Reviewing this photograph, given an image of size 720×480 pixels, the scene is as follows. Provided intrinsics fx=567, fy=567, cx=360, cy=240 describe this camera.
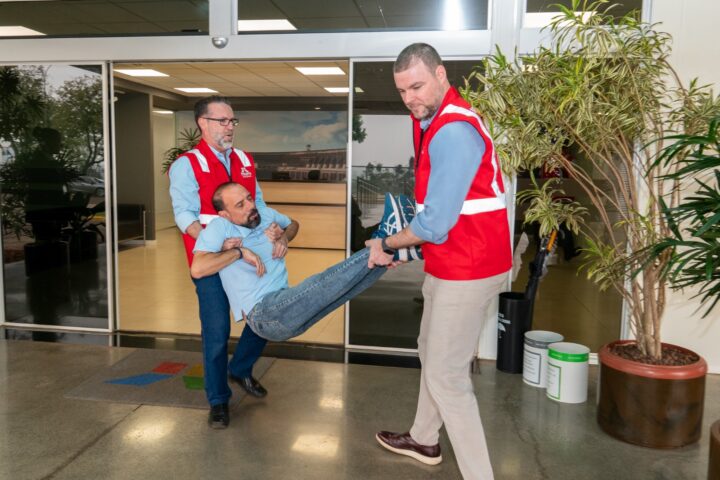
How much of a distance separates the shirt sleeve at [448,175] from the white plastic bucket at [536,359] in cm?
195

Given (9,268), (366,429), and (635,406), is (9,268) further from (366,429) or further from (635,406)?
(635,406)

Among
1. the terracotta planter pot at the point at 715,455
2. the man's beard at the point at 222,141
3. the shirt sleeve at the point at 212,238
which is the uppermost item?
the man's beard at the point at 222,141

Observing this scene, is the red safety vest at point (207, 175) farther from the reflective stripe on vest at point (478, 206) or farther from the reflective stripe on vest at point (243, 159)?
the reflective stripe on vest at point (478, 206)

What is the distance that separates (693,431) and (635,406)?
A: 1.04 ft

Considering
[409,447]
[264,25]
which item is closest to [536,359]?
[409,447]

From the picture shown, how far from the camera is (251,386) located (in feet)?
11.0

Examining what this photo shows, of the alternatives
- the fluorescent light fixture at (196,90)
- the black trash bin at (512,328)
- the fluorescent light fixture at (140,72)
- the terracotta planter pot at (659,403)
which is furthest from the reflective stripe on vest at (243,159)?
the fluorescent light fixture at (196,90)

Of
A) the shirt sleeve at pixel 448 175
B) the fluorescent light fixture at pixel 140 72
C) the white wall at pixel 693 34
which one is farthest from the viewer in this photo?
the fluorescent light fixture at pixel 140 72

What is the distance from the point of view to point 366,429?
297 centimetres

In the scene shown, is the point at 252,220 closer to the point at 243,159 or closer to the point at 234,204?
the point at 234,204

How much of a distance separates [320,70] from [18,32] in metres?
5.08

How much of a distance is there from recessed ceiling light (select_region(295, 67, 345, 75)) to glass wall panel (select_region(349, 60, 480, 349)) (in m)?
4.95

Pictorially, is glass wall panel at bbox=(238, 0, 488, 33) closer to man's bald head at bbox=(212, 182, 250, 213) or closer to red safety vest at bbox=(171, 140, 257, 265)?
red safety vest at bbox=(171, 140, 257, 265)

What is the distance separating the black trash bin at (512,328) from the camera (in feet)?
12.4
